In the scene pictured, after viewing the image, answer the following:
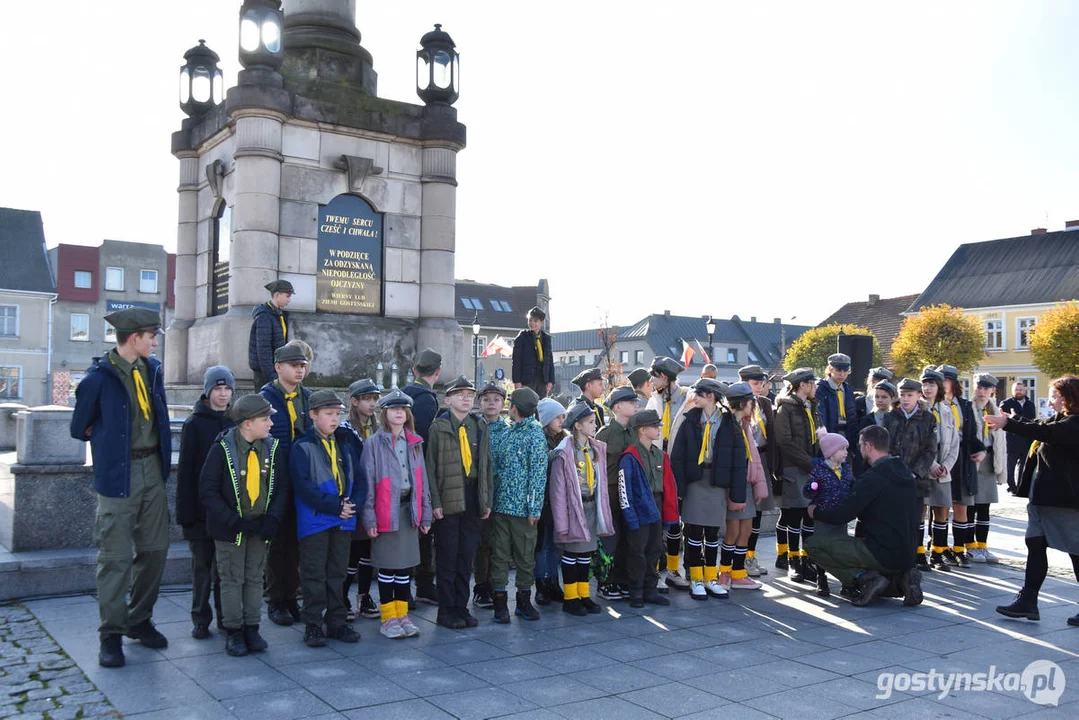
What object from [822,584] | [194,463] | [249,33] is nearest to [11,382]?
[249,33]

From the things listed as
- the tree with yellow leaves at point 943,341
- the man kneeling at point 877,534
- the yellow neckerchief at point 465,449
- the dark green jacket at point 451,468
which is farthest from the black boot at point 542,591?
the tree with yellow leaves at point 943,341

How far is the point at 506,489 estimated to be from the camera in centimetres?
720

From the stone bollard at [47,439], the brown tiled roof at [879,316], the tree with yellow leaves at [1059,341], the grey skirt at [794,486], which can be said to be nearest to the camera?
the stone bollard at [47,439]

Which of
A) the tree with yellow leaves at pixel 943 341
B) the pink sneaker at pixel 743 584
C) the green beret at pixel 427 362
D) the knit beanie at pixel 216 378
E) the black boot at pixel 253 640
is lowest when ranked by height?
the pink sneaker at pixel 743 584

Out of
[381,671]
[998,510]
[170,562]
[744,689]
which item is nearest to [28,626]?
[170,562]

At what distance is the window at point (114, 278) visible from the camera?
55031 mm

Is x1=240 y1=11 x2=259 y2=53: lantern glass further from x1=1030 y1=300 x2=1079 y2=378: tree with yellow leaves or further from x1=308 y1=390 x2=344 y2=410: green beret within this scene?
x1=1030 y1=300 x2=1079 y2=378: tree with yellow leaves

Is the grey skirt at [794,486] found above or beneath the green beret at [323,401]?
beneath

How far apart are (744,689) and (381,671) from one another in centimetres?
225

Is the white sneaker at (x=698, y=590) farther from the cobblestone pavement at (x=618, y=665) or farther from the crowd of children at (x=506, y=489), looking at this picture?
the cobblestone pavement at (x=618, y=665)

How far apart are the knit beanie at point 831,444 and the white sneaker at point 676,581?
6.00 ft

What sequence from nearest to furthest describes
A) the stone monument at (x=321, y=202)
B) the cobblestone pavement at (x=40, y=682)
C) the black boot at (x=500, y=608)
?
the cobblestone pavement at (x=40, y=682)
the black boot at (x=500, y=608)
the stone monument at (x=321, y=202)

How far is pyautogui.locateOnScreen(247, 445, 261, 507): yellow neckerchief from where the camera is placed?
20.0 ft

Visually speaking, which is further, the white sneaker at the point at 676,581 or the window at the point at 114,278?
the window at the point at 114,278
